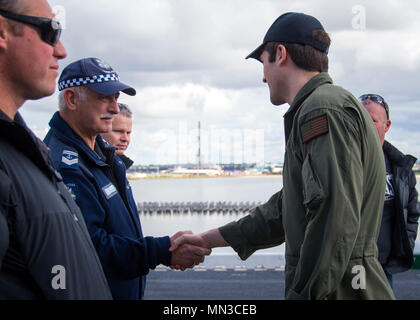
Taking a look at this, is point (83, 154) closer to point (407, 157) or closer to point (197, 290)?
point (407, 157)

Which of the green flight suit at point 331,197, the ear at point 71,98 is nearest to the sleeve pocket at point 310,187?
the green flight suit at point 331,197

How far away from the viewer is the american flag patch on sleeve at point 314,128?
185 cm

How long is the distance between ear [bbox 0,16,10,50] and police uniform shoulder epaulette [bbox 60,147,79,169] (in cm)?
105

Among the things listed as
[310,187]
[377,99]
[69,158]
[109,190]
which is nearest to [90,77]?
[69,158]

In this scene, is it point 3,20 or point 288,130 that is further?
point 288,130

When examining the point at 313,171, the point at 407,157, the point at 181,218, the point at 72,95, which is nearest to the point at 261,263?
the point at 407,157

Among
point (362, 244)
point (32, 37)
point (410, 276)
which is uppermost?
point (32, 37)

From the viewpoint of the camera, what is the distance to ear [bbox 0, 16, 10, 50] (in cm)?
148

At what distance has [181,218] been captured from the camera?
3378 centimetres

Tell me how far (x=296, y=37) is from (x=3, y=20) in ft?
4.25

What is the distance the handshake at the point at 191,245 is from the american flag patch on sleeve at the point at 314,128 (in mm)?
1339

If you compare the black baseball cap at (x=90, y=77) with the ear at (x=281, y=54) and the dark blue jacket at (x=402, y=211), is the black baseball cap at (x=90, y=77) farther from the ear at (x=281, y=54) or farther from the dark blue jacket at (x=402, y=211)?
the dark blue jacket at (x=402, y=211)

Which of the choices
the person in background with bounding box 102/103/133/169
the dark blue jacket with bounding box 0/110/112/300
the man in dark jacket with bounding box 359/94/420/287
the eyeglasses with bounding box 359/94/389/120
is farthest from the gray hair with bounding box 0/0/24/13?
the eyeglasses with bounding box 359/94/389/120

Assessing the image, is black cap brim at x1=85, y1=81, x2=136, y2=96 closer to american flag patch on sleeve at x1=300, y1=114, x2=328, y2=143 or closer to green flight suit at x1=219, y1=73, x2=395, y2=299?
green flight suit at x1=219, y1=73, x2=395, y2=299
